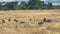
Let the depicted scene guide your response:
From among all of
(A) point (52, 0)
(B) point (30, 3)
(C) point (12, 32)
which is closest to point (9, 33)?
(C) point (12, 32)

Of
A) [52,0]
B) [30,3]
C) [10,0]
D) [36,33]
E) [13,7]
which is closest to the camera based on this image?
[36,33]

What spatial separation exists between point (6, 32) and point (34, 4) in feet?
225

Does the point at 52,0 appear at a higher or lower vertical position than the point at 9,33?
lower

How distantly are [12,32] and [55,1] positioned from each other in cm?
8817

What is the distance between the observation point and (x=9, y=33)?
15.7m

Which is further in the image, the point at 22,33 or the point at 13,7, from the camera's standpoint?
the point at 13,7

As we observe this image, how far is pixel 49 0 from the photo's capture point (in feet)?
315

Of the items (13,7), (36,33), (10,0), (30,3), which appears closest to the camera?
(36,33)

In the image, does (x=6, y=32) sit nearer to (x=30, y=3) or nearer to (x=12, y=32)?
(x=12, y=32)

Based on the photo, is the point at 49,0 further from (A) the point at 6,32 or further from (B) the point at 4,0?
(A) the point at 6,32

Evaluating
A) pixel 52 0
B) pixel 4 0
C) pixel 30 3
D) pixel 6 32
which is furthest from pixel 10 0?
pixel 6 32

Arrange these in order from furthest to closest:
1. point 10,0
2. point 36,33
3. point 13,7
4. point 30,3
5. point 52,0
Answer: point 52,0 < point 10,0 < point 30,3 < point 13,7 < point 36,33

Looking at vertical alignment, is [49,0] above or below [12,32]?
below

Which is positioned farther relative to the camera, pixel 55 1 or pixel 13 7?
pixel 55 1
